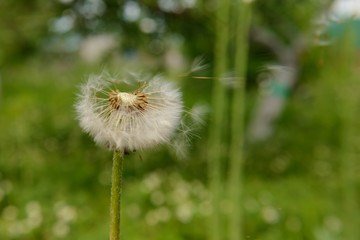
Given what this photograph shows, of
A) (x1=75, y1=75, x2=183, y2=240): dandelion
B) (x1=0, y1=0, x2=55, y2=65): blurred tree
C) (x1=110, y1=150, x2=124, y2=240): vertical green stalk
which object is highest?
(x1=0, y1=0, x2=55, y2=65): blurred tree

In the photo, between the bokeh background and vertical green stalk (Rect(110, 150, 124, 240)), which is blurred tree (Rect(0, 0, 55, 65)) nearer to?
the bokeh background

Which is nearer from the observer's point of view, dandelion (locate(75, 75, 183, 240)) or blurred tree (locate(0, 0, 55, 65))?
dandelion (locate(75, 75, 183, 240))

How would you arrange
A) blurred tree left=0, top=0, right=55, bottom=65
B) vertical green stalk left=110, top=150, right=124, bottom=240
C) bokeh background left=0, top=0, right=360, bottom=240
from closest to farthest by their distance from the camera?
vertical green stalk left=110, top=150, right=124, bottom=240
bokeh background left=0, top=0, right=360, bottom=240
blurred tree left=0, top=0, right=55, bottom=65

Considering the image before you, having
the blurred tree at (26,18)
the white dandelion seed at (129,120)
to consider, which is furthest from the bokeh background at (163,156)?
the white dandelion seed at (129,120)

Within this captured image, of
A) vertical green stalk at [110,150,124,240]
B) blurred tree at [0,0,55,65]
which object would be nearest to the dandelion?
vertical green stalk at [110,150,124,240]

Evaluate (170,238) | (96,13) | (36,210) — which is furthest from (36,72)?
(170,238)

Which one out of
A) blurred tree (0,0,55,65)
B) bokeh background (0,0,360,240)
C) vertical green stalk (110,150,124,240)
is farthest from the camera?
blurred tree (0,0,55,65)

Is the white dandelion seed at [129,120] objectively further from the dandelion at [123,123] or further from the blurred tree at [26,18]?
the blurred tree at [26,18]

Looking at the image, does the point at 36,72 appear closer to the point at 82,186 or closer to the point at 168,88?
the point at 82,186
